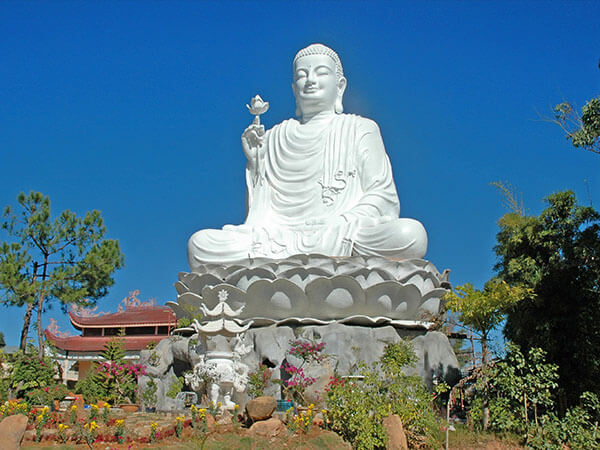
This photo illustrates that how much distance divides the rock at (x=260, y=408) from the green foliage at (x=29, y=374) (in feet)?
16.1

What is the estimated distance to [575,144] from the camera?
712 cm

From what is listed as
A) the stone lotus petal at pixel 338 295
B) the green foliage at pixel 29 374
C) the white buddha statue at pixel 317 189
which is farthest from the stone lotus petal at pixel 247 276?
the green foliage at pixel 29 374

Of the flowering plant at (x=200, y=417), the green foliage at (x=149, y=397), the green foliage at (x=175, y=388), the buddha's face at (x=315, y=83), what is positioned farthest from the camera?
the buddha's face at (x=315, y=83)

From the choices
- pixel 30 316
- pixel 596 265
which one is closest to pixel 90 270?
pixel 30 316

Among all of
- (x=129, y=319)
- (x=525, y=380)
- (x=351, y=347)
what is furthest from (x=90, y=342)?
(x=525, y=380)

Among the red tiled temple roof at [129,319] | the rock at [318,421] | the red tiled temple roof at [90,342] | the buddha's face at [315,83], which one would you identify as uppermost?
the buddha's face at [315,83]

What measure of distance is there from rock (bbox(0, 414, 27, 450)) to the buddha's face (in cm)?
885

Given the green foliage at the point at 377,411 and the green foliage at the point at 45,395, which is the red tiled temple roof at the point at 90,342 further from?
the green foliage at the point at 377,411

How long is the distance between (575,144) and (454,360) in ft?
11.4

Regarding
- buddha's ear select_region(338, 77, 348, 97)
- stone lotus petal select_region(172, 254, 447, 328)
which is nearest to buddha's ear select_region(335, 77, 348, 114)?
buddha's ear select_region(338, 77, 348, 97)

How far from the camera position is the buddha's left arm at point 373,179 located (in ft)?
36.7

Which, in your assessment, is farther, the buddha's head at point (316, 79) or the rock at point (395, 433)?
the buddha's head at point (316, 79)

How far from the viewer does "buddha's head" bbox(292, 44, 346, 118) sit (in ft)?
41.3

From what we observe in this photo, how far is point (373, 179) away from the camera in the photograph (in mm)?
11695
